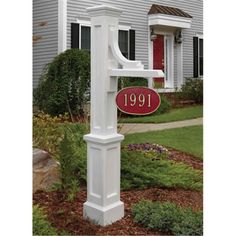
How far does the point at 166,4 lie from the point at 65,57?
423 mm

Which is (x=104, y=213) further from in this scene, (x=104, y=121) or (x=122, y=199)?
(x=104, y=121)

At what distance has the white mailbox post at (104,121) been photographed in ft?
4.98

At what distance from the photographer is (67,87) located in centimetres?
198

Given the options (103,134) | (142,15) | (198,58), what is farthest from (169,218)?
(142,15)

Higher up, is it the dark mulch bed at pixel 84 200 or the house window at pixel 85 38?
the house window at pixel 85 38

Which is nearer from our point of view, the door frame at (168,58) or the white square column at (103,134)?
the white square column at (103,134)

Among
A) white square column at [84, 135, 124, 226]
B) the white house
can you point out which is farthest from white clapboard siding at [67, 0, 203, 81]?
white square column at [84, 135, 124, 226]

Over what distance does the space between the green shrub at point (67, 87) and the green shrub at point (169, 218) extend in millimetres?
511

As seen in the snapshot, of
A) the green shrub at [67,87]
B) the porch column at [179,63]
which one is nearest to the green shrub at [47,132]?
the green shrub at [67,87]

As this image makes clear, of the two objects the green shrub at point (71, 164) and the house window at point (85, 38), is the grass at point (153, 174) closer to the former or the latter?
the green shrub at point (71, 164)

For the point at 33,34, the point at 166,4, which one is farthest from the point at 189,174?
the point at 33,34

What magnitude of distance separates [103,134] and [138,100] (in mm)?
194

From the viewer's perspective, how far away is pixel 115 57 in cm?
152

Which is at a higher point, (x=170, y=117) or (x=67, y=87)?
(x=67, y=87)
